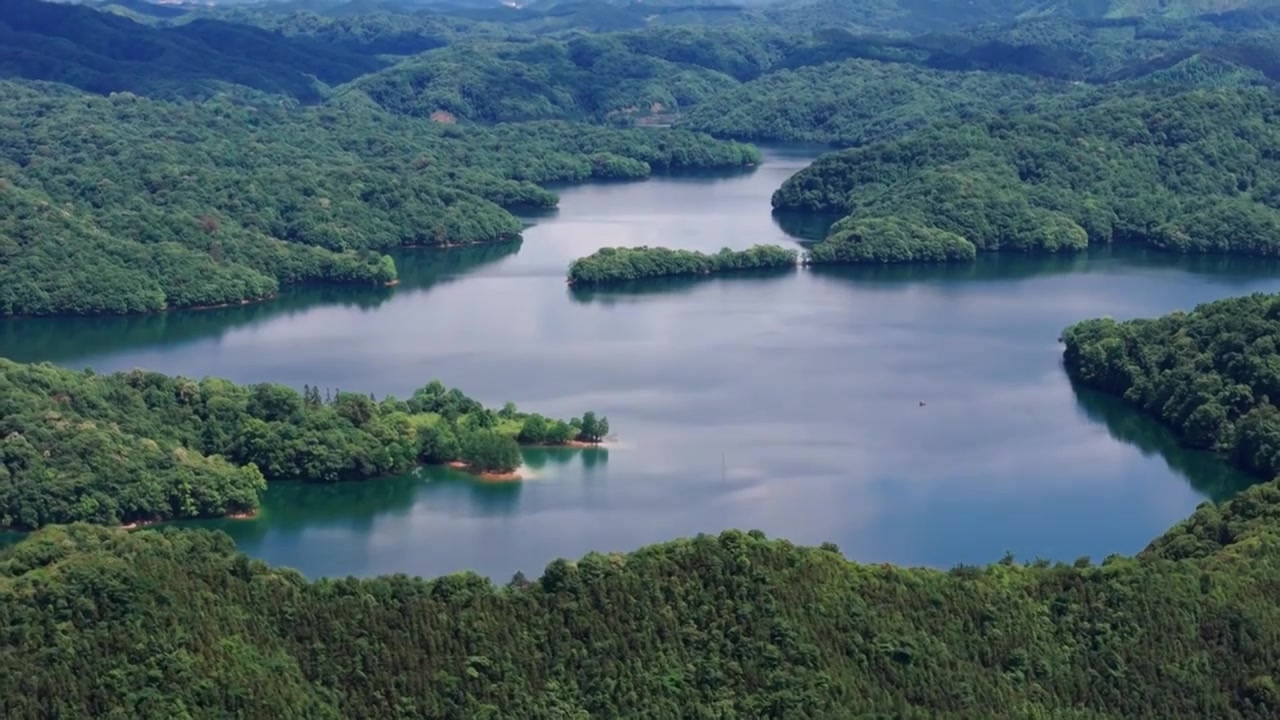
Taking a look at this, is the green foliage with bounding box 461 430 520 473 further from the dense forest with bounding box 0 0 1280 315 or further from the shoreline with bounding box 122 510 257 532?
the dense forest with bounding box 0 0 1280 315

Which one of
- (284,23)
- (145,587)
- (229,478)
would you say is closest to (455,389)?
(229,478)

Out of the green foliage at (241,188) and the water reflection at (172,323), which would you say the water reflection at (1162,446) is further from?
the green foliage at (241,188)

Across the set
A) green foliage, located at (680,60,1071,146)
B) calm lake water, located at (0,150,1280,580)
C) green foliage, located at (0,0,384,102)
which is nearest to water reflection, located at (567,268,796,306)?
calm lake water, located at (0,150,1280,580)

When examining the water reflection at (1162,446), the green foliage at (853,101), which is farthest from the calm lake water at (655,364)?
the green foliage at (853,101)

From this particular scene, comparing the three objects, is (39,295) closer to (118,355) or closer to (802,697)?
(118,355)

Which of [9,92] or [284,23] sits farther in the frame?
[284,23]

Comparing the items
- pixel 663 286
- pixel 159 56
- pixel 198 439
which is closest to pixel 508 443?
pixel 198 439
